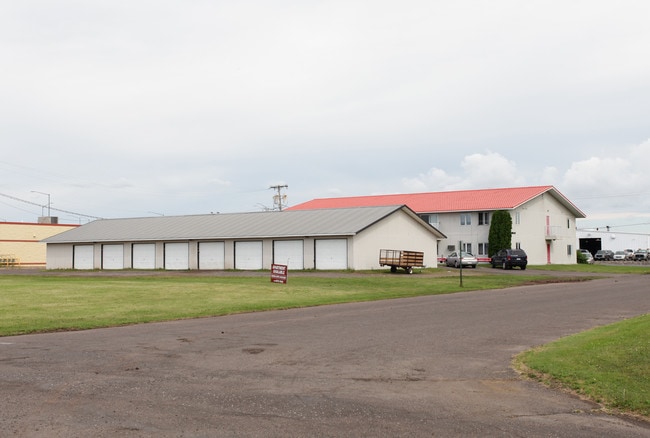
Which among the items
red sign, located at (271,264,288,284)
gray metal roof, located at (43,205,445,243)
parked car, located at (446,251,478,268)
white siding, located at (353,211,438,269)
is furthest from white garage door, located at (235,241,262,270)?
red sign, located at (271,264,288,284)

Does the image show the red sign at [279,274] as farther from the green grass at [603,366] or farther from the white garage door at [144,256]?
the white garage door at [144,256]

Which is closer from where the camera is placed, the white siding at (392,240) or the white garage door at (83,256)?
the white siding at (392,240)

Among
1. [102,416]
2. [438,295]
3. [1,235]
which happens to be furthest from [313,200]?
[102,416]

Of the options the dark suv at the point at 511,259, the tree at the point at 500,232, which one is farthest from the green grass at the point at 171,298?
the tree at the point at 500,232

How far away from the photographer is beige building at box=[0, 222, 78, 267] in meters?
75.3

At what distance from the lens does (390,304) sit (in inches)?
963

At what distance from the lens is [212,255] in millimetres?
55688

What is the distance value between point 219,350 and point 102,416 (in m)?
5.48

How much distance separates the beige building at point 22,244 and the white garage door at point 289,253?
35.8m

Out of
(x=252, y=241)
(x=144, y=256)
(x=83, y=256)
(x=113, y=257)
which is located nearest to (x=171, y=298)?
(x=252, y=241)

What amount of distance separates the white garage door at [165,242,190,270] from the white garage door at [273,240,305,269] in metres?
8.76

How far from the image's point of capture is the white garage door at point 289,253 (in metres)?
51.7

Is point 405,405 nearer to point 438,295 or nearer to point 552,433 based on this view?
point 552,433

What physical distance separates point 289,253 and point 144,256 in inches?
583
